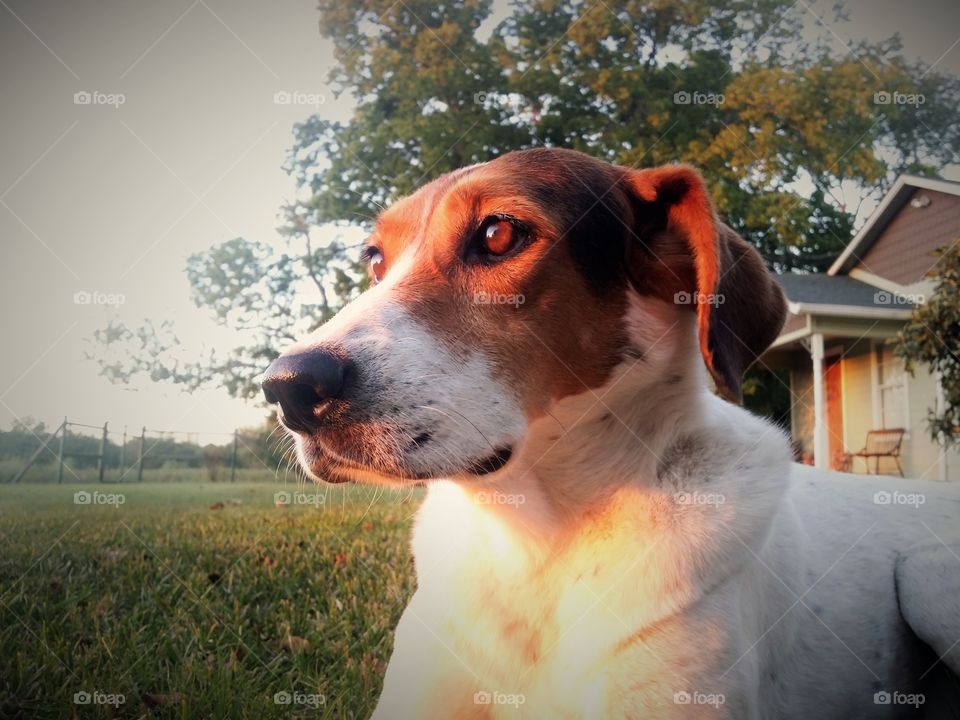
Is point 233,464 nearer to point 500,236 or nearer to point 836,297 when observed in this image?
point 500,236

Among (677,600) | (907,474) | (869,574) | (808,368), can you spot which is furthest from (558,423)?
(808,368)

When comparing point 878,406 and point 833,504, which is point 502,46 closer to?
point 878,406

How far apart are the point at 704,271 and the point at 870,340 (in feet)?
19.4

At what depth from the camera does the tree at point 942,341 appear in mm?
4789

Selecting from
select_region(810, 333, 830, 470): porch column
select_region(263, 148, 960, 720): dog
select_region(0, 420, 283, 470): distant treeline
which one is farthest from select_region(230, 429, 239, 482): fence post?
select_region(810, 333, 830, 470): porch column

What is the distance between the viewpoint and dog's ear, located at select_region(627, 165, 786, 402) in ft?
7.08

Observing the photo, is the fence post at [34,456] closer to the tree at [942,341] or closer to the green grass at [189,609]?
the green grass at [189,609]

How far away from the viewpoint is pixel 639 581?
202cm

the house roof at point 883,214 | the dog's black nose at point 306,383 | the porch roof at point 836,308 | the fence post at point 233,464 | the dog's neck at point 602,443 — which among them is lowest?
the fence post at point 233,464

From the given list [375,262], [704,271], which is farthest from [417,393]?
[375,262]

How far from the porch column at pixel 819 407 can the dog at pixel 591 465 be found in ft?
15.0

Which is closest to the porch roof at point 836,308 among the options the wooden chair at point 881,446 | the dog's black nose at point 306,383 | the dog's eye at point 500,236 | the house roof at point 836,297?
the house roof at point 836,297

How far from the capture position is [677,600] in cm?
196

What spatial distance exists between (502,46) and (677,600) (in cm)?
585
